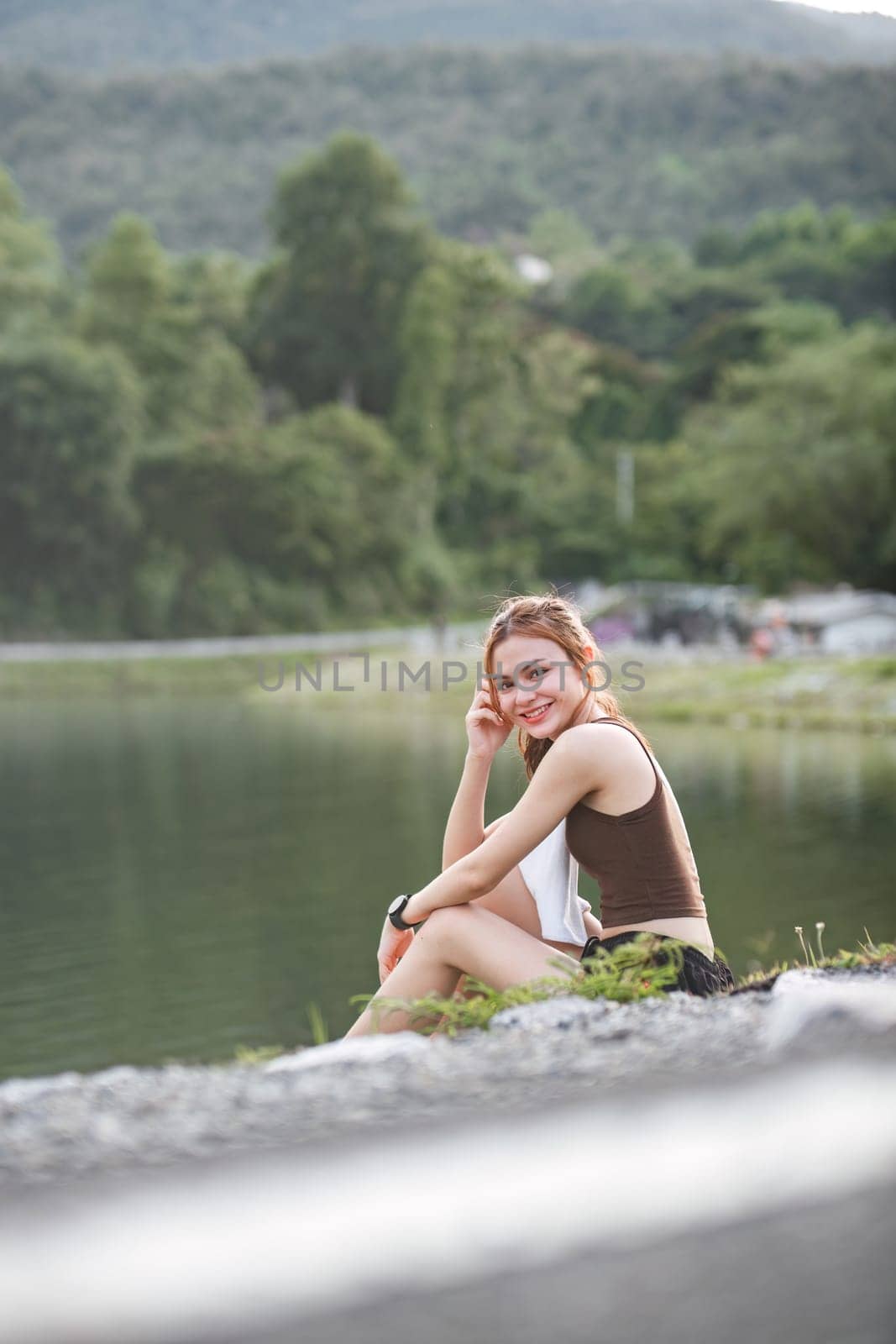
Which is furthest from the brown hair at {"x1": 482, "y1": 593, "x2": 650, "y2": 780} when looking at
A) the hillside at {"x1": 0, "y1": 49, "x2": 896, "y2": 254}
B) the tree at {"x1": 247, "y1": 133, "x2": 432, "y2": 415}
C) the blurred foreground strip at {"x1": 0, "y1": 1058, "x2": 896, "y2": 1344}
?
the hillside at {"x1": 0, "y1": 49, "x2": 896, "y2": 254}

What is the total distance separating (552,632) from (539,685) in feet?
0.41

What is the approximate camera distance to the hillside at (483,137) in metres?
112

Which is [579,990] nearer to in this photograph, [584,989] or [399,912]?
[584,989]

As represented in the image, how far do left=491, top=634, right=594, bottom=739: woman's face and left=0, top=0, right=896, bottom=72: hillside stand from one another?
114258 millimetres

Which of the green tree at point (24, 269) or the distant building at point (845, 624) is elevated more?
the green tree at point (24, 269)

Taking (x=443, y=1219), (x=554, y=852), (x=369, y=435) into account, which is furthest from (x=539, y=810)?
(x=369, y=435)

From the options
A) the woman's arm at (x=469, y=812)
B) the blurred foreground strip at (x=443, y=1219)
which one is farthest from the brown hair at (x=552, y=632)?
the blurred foreground strip at (x=443, y=1219)

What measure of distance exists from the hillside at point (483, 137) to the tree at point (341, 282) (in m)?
53.0

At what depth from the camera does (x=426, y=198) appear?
377ft

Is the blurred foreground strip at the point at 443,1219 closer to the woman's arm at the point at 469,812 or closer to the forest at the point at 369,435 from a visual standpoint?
the woman's arm at the point at 469,812

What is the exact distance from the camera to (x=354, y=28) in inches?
6240

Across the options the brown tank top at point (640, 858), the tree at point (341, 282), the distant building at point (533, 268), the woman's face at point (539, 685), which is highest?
the distant building at point (533, 268)

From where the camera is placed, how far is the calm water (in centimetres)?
734
